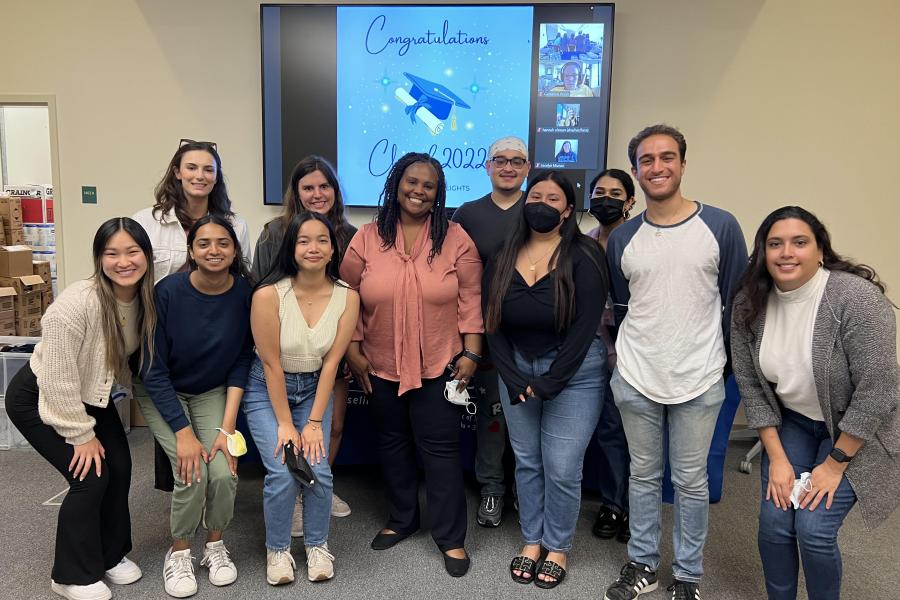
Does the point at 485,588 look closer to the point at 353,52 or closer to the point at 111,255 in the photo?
the point at 111,255

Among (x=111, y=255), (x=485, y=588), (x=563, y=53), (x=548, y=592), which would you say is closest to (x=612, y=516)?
(x=548, y=592)

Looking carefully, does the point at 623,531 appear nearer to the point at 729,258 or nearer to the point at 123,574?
the point at 729,258

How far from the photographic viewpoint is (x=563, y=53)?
3930 mm

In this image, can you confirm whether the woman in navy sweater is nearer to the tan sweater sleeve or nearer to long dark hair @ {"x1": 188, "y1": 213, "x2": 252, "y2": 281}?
long dark hair @ {"x1": 188, "y1": 213, "x2": 252, "y2": 281}

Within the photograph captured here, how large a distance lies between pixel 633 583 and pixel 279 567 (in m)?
1.28

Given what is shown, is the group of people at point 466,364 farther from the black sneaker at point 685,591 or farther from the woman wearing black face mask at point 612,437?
the woman wearing black face mask at point 612,437

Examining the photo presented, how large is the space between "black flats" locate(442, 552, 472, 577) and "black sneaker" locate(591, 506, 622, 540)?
0.65 metres

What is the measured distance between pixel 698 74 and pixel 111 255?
3.67m

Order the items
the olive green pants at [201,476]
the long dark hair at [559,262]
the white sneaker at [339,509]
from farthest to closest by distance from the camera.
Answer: the white sneaker at [339,509] < the olive green pants at [201,476] < the long dark hair at [559,262]

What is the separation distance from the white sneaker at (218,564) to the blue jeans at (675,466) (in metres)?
1.48

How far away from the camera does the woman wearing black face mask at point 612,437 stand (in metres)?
2.53

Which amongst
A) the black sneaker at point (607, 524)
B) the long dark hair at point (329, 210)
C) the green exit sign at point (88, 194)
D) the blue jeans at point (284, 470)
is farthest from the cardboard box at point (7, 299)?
the black sneaker at point (607, 524)

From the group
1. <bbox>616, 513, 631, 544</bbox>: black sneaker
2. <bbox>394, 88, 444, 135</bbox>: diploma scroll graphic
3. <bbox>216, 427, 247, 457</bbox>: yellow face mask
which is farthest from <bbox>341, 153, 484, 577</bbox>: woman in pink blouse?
<bbox>394, 88, 444, 135</bbox>: diploma scroll graphic

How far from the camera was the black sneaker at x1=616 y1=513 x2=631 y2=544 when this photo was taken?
252 cm
